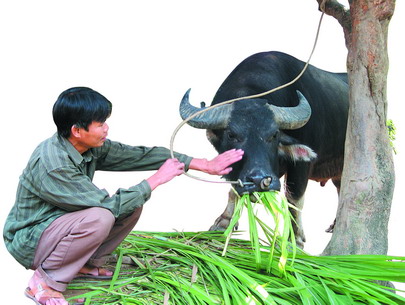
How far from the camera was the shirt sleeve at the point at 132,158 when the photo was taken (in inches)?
171

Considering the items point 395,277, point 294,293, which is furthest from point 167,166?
point 395,277

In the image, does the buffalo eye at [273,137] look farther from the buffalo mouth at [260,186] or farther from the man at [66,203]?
the man at [66,203]

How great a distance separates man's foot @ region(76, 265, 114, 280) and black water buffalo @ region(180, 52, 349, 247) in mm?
1027

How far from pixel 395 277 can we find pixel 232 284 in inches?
38.1

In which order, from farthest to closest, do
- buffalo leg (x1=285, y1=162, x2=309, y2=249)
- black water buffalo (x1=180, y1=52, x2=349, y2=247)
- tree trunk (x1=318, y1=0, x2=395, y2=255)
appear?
1. buffalo leg (x1=285, y1=162, x2=309, y2=249)
2. black water buffalo (x1=180, y1=52, x2=349, y2=247)
3. tree trunk (x1=318, y1=0, x2=395, y2=255)

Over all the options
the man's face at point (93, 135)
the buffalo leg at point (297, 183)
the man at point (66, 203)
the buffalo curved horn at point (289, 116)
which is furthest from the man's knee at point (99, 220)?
the buffalo leg at point (297, 183)

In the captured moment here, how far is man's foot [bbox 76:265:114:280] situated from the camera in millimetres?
4199

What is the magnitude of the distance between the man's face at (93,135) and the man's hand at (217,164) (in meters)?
0.66

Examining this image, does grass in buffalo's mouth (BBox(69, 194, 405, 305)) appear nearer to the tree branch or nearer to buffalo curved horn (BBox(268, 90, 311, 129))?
buffalo curved horn (BBox(268, 90, 311, 129))

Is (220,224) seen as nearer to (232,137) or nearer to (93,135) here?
(232,137)

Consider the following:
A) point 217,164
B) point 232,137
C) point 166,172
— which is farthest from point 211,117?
point 166,172

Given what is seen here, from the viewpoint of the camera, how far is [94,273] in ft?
13.8

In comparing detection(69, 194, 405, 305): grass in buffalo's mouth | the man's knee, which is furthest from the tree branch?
the man's knee

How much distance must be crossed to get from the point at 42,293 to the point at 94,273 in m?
0.47
